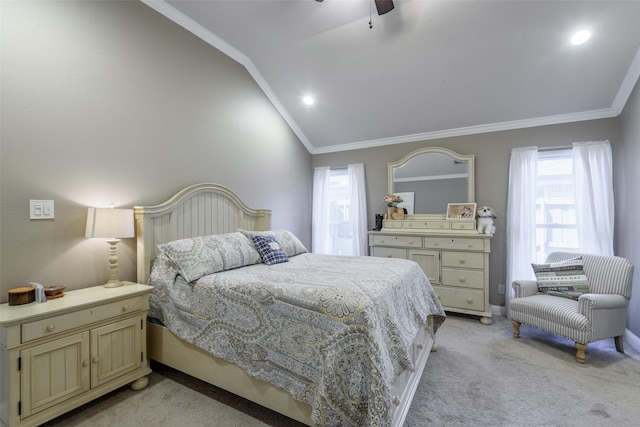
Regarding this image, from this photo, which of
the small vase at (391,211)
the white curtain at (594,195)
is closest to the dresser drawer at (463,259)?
the small vase at (391,211)

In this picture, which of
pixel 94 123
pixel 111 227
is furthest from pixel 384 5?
pixel 111 227

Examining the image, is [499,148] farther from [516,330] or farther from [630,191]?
[516,330]

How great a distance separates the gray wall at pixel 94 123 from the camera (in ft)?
6.03

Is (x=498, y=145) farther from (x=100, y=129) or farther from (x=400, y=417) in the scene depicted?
(x=100, y=129)

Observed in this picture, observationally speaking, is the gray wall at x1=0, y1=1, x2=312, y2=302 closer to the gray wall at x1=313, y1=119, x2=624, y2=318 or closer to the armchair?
the gray wall at x1=313, y1=119, x2=624, y2=318

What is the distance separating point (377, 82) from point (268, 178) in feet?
6.06

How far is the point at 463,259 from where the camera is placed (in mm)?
3414

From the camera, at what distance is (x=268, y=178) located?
3.93 metres

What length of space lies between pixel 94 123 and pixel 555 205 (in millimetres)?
4700

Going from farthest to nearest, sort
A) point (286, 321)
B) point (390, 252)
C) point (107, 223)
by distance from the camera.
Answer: point (390, 252) → point (107, 223) → point (286, 321)

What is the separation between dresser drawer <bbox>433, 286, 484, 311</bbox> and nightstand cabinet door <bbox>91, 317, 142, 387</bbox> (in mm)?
3178

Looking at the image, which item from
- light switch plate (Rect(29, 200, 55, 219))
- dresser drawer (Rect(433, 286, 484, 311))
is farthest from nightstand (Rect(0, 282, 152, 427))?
dresser drawer (Rect(433, 286, 484, 311))

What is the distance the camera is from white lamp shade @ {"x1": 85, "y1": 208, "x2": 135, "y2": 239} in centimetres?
201

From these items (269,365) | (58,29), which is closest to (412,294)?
(269,365)
